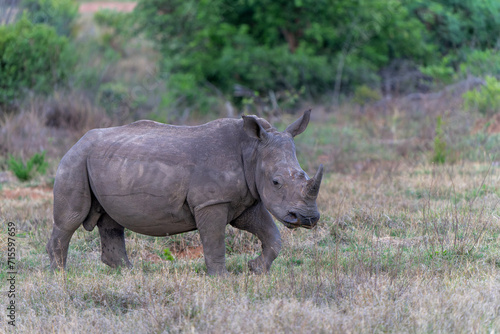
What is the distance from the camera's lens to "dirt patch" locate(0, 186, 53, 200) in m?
9.95

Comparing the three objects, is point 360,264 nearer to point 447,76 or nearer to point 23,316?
point 23,316

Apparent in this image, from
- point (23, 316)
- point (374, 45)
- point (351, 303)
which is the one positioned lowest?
point (374, 45)

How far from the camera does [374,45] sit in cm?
2234

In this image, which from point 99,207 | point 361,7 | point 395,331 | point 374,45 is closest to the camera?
point 395,331

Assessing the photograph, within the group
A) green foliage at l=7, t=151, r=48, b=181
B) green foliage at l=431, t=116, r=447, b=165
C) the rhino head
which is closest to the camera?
the rhino head

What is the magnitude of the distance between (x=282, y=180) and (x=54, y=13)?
2394 centimetres

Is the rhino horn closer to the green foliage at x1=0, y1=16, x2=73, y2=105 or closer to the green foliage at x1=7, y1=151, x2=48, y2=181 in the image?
the green foliage at x1=7, y1=151, x2=48, y2=181

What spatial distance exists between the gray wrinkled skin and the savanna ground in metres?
0.41

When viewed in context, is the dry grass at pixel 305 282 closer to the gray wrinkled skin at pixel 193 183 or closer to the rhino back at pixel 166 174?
the gray wrinkled skin at pixel 193 183

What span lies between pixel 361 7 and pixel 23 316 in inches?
716

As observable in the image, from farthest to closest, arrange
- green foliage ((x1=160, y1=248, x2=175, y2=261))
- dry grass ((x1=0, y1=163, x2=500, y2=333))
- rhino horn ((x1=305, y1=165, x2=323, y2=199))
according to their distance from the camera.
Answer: green foliage ((x1=160, y1=248, x2=175, y2=261)) → rhino horn ((x1=305, y1=165, x2=323, y2=199)) → dry grass ((x1=0, y1=163, x2=500, y2=333))

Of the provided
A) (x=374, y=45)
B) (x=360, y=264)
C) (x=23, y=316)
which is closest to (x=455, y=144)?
(x=360, y=264)

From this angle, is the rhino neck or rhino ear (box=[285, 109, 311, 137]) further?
rhino ear (box=[285, 109, 311, 137])

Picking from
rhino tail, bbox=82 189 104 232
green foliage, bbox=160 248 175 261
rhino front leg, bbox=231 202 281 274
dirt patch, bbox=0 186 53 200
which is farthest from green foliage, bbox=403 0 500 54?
rhino tail, bbox=82 189 104 232
